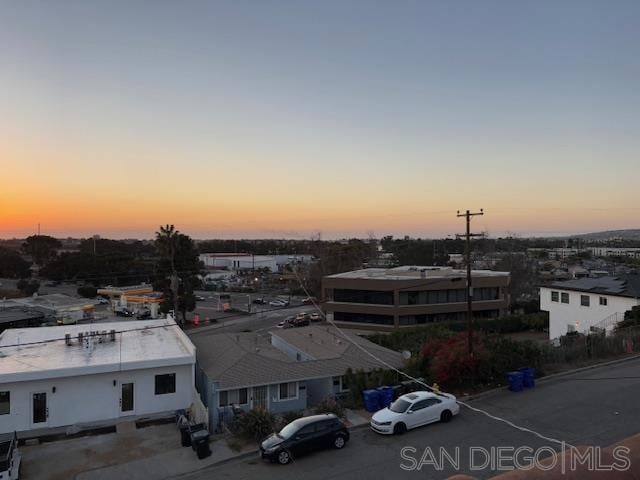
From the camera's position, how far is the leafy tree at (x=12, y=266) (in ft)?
367

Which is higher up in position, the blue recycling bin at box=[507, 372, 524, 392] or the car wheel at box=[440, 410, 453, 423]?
the blue recycling bin at box=[507, 372, 524, 392]

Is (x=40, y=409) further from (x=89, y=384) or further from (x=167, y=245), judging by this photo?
(x=167, y=245)

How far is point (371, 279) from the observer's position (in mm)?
57875

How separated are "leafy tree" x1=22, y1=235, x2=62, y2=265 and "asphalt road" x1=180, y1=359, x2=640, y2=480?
137791 millimetres

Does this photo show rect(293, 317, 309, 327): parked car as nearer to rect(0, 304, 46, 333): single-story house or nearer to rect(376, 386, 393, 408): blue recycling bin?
rect(0, 304, 46, 333): single-story house

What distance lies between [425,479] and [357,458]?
2711 mm

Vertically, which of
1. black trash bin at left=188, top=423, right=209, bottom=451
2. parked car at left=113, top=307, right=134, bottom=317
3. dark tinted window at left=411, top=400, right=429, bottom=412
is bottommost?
parked car at left=113, top=307, right=134, bottom=317

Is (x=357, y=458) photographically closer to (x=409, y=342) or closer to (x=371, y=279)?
(x=409, y=342)

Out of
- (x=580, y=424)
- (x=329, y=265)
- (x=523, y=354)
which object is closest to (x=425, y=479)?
(x=580, y=424)

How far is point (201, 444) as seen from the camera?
18281mm

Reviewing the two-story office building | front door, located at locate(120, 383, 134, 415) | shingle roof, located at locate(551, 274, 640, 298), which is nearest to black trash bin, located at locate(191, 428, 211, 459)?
front door, located at locate(120, 383, 134, 415)

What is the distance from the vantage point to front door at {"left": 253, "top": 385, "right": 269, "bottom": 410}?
2284 centimetres

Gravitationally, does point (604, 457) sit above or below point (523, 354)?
above

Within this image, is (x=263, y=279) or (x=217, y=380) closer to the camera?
(x=217, y=380)
